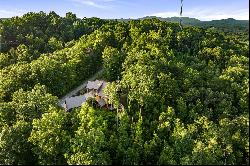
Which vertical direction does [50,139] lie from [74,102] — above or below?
below

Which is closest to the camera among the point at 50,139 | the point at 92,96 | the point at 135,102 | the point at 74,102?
the point at 50,139

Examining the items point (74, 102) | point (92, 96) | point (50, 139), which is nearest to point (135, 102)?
point (92, 96)

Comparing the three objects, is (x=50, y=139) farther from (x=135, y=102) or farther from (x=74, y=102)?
(x=135, y=102)

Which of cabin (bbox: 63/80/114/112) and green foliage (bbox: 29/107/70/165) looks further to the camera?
cabin (bbox: 63/80/114/112)

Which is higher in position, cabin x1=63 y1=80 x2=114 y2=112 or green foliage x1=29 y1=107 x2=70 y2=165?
cabin x1=63 y1=80 x2=114 y2=112

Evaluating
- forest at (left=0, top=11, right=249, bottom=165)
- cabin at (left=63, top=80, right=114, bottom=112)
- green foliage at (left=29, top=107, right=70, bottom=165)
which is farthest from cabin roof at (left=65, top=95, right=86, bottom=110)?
green foliage at (left=29, top=107, right=70, bottom=165)

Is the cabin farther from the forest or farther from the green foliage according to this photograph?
the green foliage

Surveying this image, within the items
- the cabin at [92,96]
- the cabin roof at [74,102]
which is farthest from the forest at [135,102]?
the cabin roof at [74,102]

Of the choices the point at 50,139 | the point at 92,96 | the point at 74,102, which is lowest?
the point at 50,139

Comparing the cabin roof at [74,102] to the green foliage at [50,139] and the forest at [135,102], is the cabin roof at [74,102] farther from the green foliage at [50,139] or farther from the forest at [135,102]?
the green foliage at [50,139]
